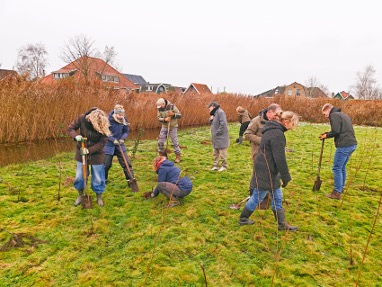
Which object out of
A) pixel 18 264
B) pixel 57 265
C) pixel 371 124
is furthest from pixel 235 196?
pixel 371 124

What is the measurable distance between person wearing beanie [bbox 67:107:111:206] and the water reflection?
14.2ft

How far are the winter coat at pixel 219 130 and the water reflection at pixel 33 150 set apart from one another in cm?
497

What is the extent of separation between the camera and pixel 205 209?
4.67 metres

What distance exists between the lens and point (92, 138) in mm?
4363

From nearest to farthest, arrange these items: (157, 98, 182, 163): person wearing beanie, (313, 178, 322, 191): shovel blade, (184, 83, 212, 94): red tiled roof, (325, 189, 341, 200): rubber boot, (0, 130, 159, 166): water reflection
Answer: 1. (325, 189, 341, 200): rubber boot
2. (313, 178, 322, 191): shovel blade
3. (157, 98, 182, 163): person wearing beanie
4. (0, 130, 159, 166): water reflection
5. (184, 83, 212, 94): red tiled roof

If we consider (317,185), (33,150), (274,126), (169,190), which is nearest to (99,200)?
(169,190)

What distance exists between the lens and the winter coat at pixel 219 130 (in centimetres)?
647

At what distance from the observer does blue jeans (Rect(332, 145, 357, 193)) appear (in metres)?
4.94

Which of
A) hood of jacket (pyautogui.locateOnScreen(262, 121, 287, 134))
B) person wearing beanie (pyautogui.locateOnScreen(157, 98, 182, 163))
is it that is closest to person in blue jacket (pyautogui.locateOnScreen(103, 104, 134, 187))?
person wearing beanie (pyautogui.locateOnScreen(157, 98, 182, 163))

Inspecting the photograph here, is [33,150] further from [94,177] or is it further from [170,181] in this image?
[170,181]

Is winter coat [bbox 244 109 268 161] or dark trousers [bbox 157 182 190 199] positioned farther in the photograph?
winter coat [bbox 244 109 268 161]

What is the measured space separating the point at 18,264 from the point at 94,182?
1.68m

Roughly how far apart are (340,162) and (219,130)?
2.64 metres

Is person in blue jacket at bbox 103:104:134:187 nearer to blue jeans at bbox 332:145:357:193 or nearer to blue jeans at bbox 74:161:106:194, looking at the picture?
blue jeans at bbox 74:161:106:194
